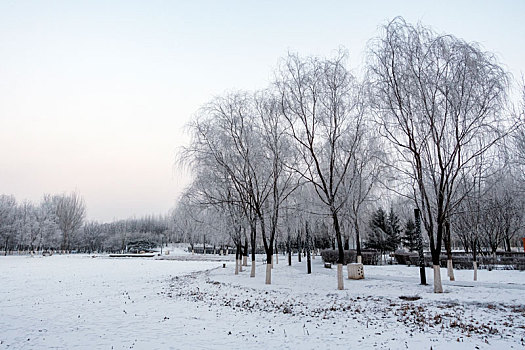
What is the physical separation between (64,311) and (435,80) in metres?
14.8

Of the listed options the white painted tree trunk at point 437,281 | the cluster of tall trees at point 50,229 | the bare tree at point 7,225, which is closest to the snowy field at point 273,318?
the white painted tree trunk at point 437,281

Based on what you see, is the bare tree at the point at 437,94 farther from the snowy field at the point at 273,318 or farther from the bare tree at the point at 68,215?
the bare tree at the point at 68,215

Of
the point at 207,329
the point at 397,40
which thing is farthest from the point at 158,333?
the point at 397,40

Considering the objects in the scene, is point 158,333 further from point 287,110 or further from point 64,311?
point 287,110

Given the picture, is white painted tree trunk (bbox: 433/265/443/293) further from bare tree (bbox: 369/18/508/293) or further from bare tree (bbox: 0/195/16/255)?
bare tree (bbox: 0/195/16/255)

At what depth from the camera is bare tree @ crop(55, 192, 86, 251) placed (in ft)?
245

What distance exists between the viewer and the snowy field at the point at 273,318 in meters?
6.86

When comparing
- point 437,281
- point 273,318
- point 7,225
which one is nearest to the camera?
point 273,318

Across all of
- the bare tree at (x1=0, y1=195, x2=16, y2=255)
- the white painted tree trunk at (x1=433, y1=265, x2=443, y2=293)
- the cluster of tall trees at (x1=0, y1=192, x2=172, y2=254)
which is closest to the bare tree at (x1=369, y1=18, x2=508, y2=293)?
the white painted tree trunk at (x1=433, y1=265, x2=443, y2=293)

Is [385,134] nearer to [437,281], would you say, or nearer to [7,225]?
[437,281]

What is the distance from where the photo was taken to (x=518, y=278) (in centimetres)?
1548

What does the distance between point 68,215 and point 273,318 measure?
79.9 meters

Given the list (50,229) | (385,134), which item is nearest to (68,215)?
(50,229)

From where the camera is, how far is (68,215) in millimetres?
75062
